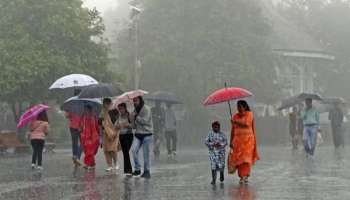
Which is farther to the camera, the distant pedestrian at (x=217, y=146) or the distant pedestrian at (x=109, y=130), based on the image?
the distant pedestrian at (x=109, y=130)

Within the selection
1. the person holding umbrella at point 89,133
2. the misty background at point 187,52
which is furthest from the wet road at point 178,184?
the misty background at point 187,52

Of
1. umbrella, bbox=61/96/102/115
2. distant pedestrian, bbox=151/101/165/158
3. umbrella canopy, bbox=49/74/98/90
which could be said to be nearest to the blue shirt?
distant pedestrian, bbox=151/101/165/158

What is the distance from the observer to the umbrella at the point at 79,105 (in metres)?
18.7

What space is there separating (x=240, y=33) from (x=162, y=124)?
14509mm

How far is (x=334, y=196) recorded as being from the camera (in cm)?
1213

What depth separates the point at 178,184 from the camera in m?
14.4

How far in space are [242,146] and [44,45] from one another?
726 inches

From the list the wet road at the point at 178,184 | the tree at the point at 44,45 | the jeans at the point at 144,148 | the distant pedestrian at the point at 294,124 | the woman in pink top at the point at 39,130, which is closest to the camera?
the wet road at the point at 178,184

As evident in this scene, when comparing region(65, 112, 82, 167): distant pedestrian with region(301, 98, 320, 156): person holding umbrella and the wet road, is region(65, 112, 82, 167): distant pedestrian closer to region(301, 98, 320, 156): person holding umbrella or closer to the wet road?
the wet road

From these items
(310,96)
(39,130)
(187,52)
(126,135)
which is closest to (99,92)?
(126,135)

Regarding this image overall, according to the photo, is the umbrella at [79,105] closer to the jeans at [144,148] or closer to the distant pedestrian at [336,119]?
the jeans at [144,148]

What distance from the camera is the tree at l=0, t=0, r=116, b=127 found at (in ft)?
100

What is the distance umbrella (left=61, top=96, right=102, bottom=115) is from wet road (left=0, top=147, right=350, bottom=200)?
140cm

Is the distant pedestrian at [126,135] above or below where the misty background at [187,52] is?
below
